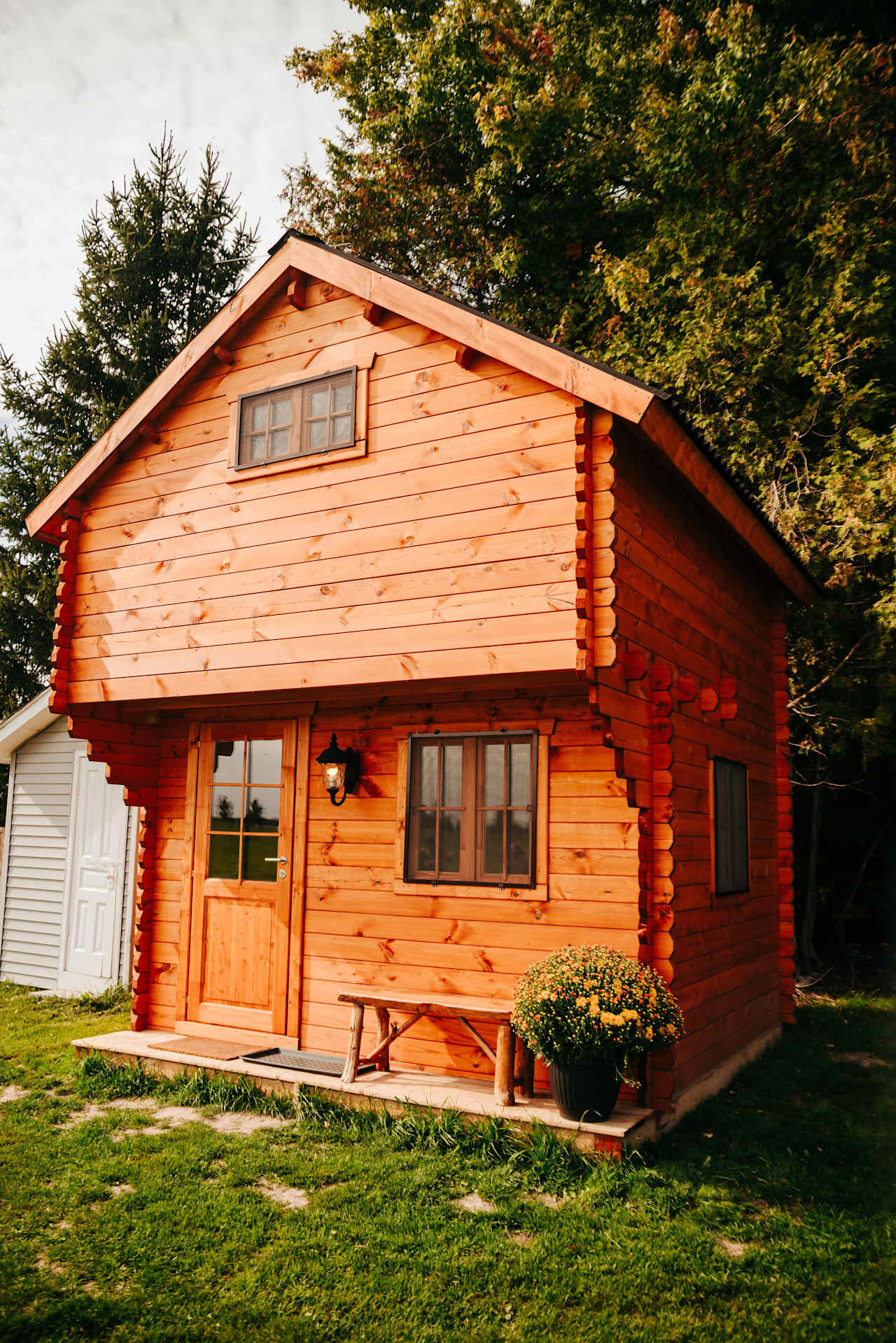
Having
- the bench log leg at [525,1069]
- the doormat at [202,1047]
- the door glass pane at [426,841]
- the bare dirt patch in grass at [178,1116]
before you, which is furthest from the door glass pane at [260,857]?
the bench log leg at [525,1069]

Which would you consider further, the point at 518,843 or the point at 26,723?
the point at 26,723

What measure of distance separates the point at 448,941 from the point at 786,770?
4.98 meters

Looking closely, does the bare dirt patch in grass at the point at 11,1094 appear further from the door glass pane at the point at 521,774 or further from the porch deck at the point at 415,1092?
the door glass pane at the point at 521,774

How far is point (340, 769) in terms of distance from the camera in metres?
6.94

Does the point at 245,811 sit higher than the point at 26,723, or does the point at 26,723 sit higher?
the point at 26,723

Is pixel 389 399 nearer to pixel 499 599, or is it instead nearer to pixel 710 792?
pixel 499 599

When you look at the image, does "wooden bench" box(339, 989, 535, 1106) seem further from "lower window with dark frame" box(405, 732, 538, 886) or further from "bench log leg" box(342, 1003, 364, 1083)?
"lower window with dark frame" box(405, 732, 538, 886)

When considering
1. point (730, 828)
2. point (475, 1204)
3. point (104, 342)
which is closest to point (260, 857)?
point (475, 1204)

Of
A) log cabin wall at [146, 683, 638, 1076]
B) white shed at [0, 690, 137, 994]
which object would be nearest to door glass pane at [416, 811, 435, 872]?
log cabin wall at [146, 683, 638, 1076]

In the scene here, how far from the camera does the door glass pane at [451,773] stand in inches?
257

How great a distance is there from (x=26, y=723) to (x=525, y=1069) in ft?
27.8

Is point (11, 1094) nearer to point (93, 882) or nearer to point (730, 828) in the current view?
point (93, 882)

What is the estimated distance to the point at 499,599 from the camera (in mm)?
5559

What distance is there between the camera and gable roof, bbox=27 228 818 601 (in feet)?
17.5
